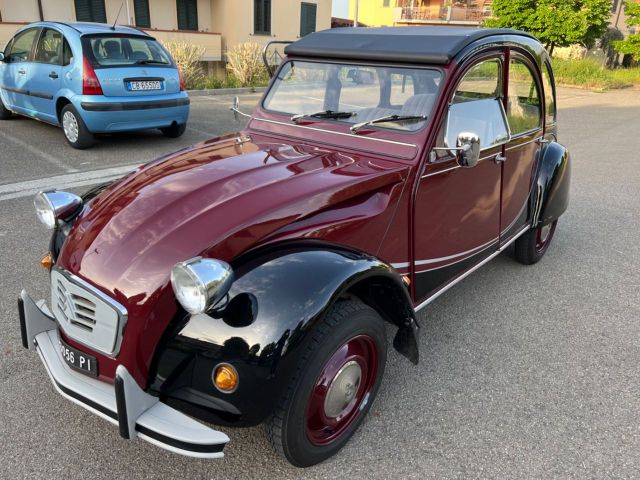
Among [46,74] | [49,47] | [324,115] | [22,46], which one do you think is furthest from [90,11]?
[324,115]

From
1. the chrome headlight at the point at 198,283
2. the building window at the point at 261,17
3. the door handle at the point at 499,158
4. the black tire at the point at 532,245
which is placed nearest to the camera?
the chrome headlight at the point at 198,283

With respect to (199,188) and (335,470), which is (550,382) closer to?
(335,470)

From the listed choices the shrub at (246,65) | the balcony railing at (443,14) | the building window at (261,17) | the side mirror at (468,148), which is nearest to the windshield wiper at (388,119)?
the side mirror at (468,148)

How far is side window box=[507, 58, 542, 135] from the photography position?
3.50 m

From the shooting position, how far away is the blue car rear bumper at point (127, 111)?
6934mm

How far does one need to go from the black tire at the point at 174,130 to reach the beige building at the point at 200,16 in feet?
37.8

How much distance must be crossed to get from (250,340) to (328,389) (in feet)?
1.69

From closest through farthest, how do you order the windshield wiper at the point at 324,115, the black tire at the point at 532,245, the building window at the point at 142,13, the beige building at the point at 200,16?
the windshield wiper at the point at 324,115 → the black tire at the point at 532,245 → the beige building at the point at 200,16 → the building window at the point at 142,13

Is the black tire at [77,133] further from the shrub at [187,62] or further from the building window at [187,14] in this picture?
the building window at [187,14]

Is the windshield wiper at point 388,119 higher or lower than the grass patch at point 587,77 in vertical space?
higher

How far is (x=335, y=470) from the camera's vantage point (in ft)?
7.51

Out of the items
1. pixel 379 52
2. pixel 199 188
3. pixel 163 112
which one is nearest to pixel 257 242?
pixel 199 188

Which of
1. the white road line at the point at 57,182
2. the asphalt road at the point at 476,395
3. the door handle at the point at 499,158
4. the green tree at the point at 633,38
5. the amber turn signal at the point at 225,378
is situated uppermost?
the green tree at the point at 633,38

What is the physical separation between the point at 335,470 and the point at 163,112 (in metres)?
6.53
